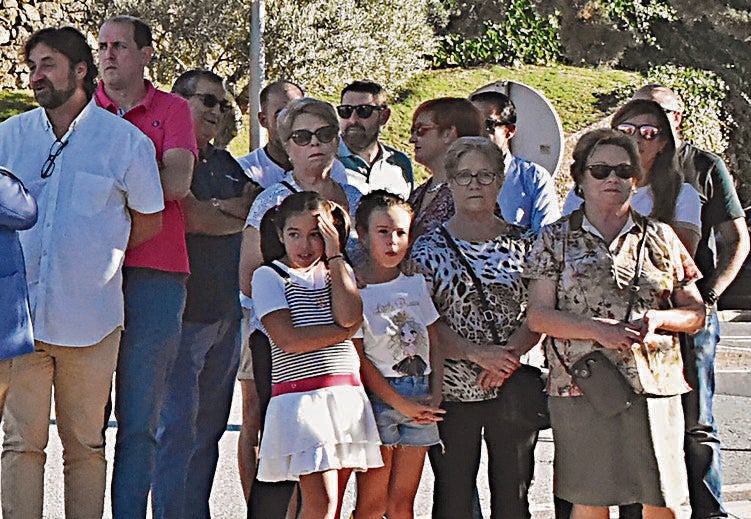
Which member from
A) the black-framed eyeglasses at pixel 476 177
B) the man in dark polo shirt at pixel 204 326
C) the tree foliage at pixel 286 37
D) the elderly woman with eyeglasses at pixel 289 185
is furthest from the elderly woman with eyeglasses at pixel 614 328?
the tree foliage at pixel 286 37

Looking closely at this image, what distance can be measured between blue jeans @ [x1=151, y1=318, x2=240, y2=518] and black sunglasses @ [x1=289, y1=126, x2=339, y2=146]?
41.2 inches

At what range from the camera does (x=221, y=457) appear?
24.8 feet

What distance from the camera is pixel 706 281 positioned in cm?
554

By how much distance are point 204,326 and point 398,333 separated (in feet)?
3.71

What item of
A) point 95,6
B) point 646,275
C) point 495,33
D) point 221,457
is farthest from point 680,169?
point 495,33

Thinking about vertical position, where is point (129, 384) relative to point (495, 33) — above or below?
below

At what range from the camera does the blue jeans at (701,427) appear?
5.40 m

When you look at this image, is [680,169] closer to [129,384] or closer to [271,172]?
[271,172]

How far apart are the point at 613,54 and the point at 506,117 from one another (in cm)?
527

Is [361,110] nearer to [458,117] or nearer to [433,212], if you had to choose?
[458,117]

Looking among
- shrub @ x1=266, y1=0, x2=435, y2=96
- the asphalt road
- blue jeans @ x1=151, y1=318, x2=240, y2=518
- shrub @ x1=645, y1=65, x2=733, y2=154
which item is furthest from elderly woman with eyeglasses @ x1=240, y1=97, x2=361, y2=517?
shrub @ x1=645, y1=65, x2=733, y2=154

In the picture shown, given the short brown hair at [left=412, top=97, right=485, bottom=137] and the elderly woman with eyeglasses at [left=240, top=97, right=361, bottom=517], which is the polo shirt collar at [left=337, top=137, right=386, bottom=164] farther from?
the elderly woman with eyeglasses at [left=240, top=97, right=361, bottom=517]

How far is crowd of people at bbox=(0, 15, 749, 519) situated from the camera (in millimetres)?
4465

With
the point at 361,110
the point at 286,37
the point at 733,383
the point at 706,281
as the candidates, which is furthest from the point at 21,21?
the point at 706,281
